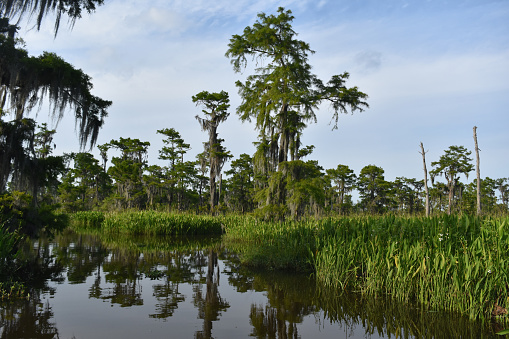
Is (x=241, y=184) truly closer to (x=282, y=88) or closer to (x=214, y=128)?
(x=214, y=128)

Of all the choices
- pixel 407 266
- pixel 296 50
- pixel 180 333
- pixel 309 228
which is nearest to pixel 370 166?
pixel 296 50

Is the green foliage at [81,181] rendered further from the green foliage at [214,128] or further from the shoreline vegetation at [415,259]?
the shoreline vegetation at [415,259]

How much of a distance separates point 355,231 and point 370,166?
117 ft

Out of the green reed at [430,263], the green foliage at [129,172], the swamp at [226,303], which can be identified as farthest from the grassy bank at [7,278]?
the green foliage at [129,172]

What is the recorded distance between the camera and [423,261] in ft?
19.7

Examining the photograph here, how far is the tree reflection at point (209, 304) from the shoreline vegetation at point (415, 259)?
2328mm

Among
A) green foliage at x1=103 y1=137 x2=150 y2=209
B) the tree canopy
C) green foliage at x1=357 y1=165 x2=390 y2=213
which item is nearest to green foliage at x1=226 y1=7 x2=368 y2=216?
the tree canopy

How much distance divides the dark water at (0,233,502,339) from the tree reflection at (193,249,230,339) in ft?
0.06

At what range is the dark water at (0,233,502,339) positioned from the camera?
5.16 metres

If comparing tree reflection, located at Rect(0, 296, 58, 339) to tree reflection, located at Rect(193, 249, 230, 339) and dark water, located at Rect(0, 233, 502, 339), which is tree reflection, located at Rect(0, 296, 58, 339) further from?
tree reflection, located at Rect(193, 249, 230, 339)

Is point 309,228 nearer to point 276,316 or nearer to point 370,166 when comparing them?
point 276,316

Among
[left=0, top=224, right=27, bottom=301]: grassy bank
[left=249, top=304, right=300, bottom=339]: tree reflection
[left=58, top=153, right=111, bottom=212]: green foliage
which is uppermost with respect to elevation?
[left=58, top=153, right=111, bottom=212]: green foliage

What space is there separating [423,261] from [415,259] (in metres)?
0.35

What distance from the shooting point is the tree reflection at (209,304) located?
5.34 meters
